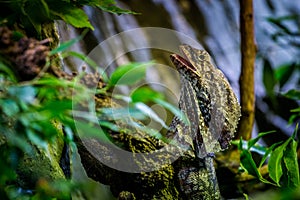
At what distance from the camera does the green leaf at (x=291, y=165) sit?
111 cm

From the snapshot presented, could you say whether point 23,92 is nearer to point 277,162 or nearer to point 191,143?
point 191,143

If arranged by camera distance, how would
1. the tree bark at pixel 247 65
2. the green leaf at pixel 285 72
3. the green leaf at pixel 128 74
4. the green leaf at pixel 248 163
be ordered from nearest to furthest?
the green leaf at pixel 128 74, the green leaf at pixel 285 72, the green leaf at pixel 248 163, the tree bark at pixel 247 65

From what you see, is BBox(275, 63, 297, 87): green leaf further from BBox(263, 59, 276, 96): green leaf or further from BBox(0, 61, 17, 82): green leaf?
BBox(0, 61, 17, 82): green leaf

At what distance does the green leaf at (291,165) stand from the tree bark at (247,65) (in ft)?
2.02

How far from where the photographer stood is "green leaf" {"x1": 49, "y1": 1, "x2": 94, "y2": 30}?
2.76 ft

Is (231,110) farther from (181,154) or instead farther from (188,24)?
(188,24)

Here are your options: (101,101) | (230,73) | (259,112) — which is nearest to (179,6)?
(230,73)

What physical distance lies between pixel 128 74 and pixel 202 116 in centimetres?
40

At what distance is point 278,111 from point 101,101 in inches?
67.9

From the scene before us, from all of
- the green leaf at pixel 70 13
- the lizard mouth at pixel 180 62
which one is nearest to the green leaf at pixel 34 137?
the green leaf at pixel 70 13

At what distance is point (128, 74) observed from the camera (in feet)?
2.29

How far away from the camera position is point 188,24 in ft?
8.17

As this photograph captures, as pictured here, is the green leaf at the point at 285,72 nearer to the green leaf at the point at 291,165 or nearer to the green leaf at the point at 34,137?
the green leaf at the point at 291,165

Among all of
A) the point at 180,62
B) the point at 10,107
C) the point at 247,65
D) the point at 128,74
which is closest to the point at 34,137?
the point at 10,107
